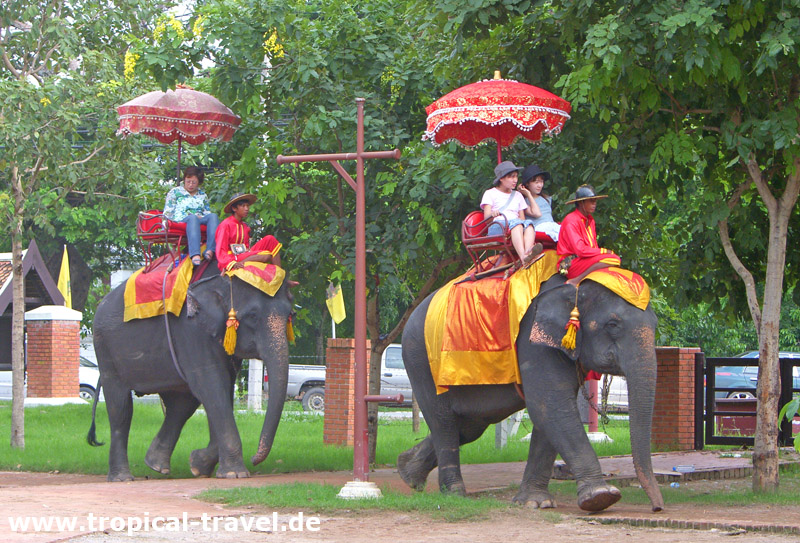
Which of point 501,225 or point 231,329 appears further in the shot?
point 231,329

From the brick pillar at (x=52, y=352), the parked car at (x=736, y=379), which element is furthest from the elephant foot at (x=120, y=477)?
the parked car at (x=736, y=379)

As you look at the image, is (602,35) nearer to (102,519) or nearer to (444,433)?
(444,433)

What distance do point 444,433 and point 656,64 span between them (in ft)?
13.2

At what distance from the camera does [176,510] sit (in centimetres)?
925

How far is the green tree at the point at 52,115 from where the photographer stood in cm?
1583

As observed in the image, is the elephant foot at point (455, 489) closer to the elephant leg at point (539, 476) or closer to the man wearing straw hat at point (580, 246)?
the elephant leg at point (539, 476)

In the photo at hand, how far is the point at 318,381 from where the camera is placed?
30531 mm

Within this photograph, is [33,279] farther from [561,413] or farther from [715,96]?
[561,413]

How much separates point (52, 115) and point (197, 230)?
15.9 feet

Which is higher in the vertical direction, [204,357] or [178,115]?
[178,115]

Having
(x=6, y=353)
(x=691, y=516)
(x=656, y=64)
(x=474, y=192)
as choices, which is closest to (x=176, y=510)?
(x=691, y=516)

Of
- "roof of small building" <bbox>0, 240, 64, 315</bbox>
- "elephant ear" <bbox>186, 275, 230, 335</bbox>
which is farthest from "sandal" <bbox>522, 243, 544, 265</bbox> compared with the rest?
"roof of small building" <bbox>0, 240, 64, 315</bbox>

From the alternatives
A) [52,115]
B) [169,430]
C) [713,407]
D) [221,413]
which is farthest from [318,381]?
[221,413]

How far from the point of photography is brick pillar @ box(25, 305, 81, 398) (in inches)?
947
